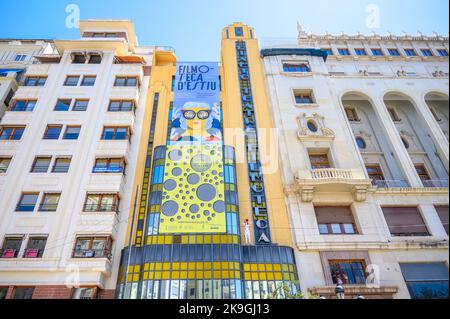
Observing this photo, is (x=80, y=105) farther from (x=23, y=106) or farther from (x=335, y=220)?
(x=335, y=220)

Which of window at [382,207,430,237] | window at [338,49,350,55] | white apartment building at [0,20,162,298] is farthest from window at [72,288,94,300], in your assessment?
window at [338,49,350,55]

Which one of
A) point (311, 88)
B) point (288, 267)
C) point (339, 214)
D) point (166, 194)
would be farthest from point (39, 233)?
point (311, 88)

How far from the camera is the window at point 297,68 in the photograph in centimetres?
3667

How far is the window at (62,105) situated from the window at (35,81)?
166 inches

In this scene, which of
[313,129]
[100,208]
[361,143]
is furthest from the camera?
[361,143]

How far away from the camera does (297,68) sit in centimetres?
3712

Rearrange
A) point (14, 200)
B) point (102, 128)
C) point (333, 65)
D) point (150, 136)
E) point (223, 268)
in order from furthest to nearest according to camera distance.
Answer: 1. point (333, 65)
2. point (150, 136)
3. point (102, 128)
4. point (14, 200)
5. point (223, 268)

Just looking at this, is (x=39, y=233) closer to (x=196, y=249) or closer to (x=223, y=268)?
(x=196, y=249)

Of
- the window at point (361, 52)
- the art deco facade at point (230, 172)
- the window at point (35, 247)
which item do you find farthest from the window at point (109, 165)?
the window at point (361, 52)

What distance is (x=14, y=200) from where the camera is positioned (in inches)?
974

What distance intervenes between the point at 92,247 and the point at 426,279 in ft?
85.2

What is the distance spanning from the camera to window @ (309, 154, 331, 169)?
2940cm

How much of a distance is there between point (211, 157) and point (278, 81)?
1401 cm

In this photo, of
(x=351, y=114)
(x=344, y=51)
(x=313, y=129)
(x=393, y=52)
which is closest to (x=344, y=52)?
(x=344, y=51)
